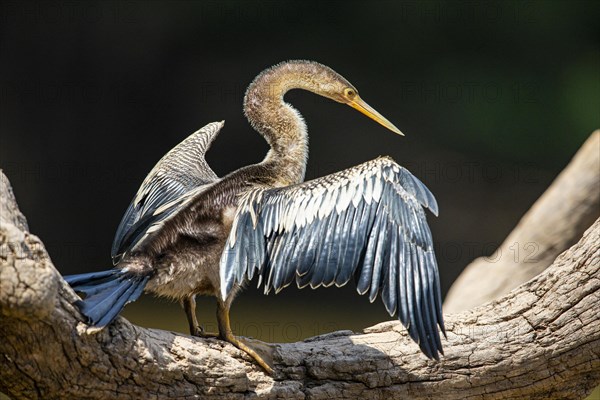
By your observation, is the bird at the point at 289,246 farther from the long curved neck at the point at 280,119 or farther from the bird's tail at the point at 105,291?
the long curved neck at the point at 280,119

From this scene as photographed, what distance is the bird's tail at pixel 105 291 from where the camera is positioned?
2.80m

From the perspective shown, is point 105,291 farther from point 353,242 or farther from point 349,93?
point 349,93

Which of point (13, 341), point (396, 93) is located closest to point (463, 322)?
point (13, 341)

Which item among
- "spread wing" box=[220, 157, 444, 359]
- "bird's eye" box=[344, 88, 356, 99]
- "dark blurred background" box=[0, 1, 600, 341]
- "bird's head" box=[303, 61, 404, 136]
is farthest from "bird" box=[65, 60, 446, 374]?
"dark blurred background" box=[0, 1, 600, 341]

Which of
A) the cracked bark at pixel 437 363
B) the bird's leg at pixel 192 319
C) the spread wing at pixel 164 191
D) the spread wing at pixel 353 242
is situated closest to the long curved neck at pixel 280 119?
the spread wing at pixel 164 191

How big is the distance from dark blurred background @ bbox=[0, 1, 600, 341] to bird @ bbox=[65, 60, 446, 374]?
6.26 m

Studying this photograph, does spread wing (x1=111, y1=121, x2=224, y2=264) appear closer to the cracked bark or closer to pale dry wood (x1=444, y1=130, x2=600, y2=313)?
the cracked bark

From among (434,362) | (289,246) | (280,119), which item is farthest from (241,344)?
(280,119)

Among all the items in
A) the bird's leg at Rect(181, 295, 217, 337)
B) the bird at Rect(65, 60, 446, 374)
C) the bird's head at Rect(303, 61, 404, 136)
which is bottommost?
the bird's leg at Rect(181, 295, 217, 337)

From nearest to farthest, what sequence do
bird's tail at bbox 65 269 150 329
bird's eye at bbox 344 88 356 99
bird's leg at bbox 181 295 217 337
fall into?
bird's tail at bbox 65 269 150 329 < bird's leg at bbox 181 295 217 337 < bird's eye at bbox 344 88 356 99

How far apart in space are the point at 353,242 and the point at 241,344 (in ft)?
1.73

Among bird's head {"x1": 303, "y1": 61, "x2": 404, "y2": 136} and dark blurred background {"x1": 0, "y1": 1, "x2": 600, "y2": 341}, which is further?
dark blurred background {"x1": 0, "y1": 1, "x2": 600, "y2": 341}

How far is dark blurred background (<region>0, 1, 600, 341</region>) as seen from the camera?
10.1m

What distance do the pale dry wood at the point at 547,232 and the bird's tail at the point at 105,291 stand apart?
8.50 feet
